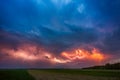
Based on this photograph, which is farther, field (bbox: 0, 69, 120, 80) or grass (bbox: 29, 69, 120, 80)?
Answer: field (bbox: 0, 69, 120, 80)

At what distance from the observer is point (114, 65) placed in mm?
154375

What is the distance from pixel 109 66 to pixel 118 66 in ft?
24.2

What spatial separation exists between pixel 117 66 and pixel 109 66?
678 cm

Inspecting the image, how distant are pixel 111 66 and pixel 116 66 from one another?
367 cm

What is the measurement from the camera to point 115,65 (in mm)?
153625

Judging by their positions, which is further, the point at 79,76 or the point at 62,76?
the point at 79,76

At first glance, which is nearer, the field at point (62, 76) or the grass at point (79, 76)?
the grass at point (79, 76)

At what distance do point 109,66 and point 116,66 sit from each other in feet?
18.8

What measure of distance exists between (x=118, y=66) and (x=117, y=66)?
0.66 meters

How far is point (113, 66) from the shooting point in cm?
15412

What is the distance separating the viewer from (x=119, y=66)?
149 meters

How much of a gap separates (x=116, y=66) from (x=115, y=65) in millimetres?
2412

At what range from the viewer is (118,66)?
150000mm

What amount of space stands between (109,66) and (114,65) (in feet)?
11.6
